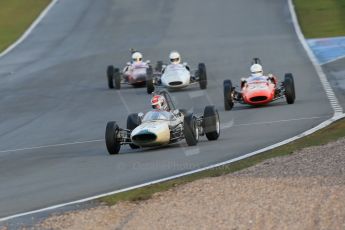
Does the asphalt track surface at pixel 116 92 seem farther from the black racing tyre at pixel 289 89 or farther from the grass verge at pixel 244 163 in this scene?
the grass verge at pixel 244 163

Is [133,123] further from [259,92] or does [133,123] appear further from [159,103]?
[259,92]

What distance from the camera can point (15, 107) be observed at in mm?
30094

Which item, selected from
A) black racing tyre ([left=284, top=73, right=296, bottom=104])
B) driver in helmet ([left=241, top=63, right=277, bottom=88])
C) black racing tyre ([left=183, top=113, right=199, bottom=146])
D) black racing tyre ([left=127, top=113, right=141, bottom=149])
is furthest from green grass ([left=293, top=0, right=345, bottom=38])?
black racing tyre ([left=183, top=113, right=199, bottom=146])

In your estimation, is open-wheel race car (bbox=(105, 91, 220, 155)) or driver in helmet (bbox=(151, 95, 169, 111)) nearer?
open-wheel race car (bbox=(105, 91, 220, 155))

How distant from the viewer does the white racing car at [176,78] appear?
2962 cm

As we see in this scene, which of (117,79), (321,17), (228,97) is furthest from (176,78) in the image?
(321,17)

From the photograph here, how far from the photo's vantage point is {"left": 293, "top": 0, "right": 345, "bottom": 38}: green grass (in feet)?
134

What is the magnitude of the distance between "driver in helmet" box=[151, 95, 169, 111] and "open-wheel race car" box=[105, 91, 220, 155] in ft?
0.25

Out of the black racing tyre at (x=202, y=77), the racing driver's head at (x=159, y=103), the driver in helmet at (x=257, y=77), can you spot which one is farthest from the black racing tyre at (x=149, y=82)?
the racing driver's head at (x=159, y=103)

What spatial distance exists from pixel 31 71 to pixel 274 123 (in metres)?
18.3

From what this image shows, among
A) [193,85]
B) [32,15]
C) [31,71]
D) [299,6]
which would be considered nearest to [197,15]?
[299,6]

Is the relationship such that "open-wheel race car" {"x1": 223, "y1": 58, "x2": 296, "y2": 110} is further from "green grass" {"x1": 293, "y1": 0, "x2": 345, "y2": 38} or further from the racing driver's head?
"green grass" {"x1": 293, "y1": 0, "x2": 345, "y2": 38}

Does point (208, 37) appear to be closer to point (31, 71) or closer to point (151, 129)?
point (31, 71)

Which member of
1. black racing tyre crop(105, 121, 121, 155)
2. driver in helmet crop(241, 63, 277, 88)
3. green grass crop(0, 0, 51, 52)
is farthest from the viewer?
green grass crop(0, 0, 51, 52)
